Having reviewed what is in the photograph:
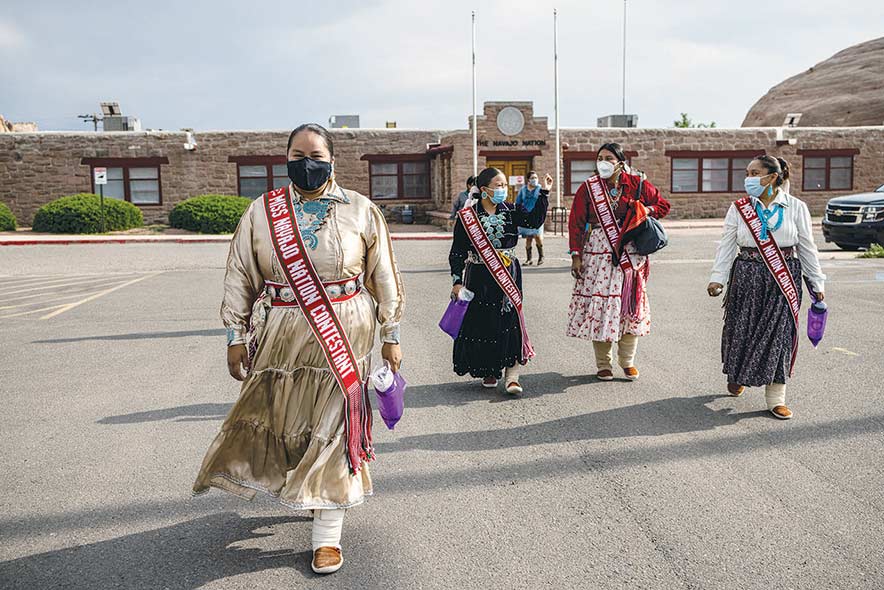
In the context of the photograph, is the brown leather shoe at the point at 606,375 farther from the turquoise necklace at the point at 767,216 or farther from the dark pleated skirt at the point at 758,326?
the turquoise necklace at the point at 767,216

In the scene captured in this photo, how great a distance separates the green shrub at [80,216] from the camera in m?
28.6

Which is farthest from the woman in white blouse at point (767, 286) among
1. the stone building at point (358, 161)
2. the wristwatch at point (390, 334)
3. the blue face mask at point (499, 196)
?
the stone building at point (358, 161)

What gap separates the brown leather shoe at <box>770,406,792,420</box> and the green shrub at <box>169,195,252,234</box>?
78.0 ft

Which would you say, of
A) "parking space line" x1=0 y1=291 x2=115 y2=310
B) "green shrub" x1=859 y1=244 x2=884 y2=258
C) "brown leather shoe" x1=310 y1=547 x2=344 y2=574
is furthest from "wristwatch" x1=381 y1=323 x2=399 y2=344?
"green shrub" x1=859 y1=244 x2=884 y2=258

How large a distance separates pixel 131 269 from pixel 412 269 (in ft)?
19.0

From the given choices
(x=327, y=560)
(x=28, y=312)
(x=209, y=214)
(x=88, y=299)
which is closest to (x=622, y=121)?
(x=209, y=214)

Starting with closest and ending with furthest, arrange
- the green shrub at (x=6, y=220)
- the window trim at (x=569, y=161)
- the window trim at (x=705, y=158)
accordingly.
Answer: the green shrub at (x=6, y=220) < the window trim at (x=569, y=161) < the window trim at (x=705, y=158)

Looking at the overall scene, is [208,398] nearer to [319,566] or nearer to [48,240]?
[319,566]

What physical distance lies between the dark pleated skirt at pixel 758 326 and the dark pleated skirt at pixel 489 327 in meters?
1.62

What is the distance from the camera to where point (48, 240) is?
1003 inches

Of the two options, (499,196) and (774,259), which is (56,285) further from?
(774,259)

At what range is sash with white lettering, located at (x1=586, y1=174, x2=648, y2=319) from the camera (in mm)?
7152

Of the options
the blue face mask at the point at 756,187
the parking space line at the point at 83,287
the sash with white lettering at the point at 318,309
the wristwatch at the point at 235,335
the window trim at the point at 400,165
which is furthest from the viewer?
the window trim at the point at 400,165

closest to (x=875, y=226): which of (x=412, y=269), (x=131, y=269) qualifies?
(x=412, y=269)
